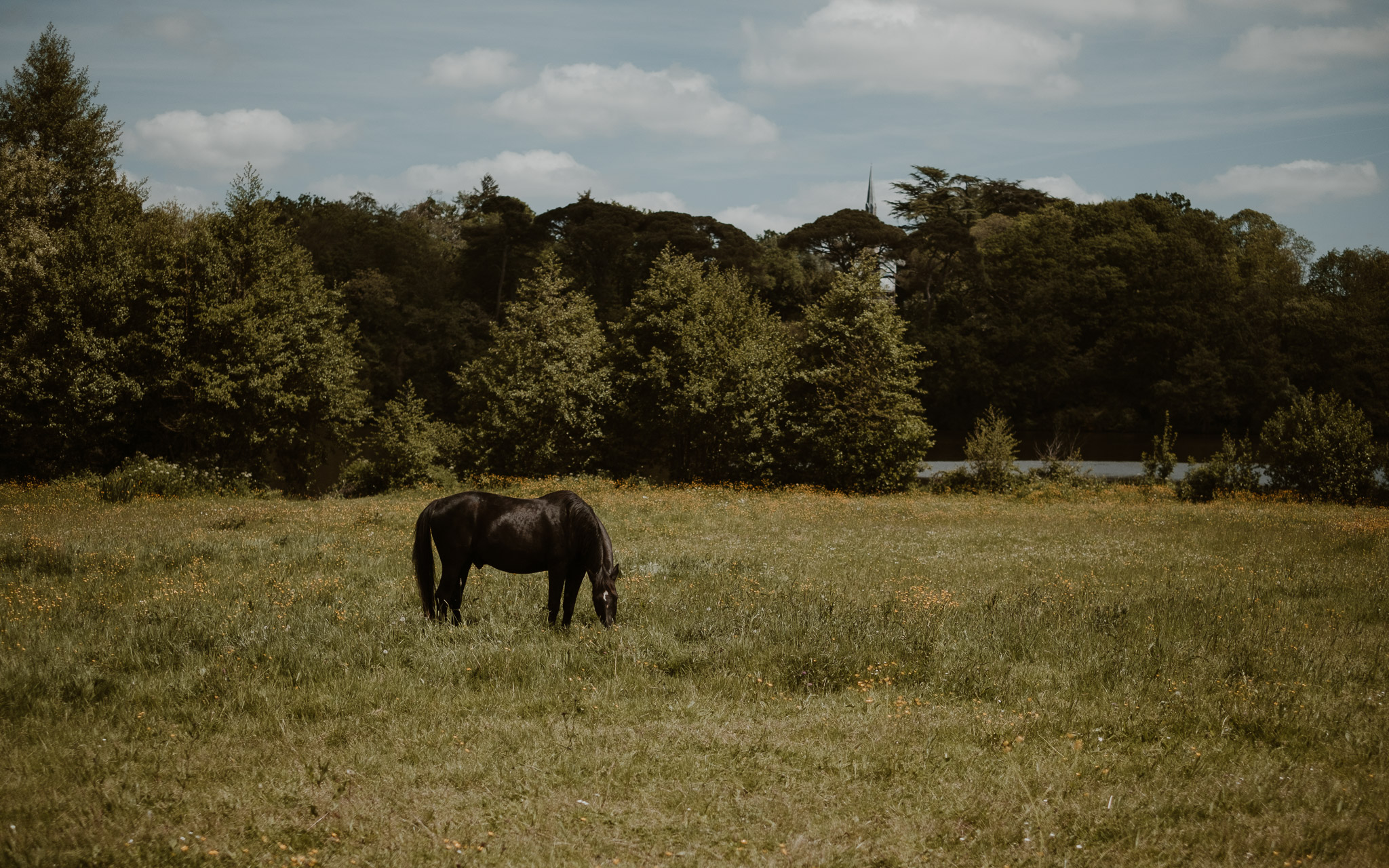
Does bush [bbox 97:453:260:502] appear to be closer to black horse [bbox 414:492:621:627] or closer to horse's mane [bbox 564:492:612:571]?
black horse [bbox 414:492:621:627]

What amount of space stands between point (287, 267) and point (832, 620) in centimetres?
3593

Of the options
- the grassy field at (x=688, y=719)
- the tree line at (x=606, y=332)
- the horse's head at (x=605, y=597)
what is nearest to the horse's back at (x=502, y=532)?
the horse's head at (x=605, y=597)

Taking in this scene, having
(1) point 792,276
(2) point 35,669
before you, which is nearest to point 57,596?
(2) point 35,669

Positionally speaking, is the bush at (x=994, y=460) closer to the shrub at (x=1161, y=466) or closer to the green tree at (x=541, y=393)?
the shrub at (x=1161, y=466)

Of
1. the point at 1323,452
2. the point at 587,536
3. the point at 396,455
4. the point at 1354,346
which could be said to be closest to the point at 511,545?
the point at 587,536

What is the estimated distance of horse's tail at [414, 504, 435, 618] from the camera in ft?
34.3

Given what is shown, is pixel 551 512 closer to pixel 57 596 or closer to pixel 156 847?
pixel 156 847

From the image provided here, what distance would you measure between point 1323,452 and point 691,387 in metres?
24.8

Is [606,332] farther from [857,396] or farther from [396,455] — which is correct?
[857,396]

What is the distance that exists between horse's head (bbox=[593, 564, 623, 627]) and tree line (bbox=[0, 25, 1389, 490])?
2627 centimetres

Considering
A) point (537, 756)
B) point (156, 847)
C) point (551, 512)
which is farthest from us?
point (551, 512)

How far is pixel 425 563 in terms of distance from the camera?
10578 millimetres

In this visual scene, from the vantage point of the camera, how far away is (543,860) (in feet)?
17.1

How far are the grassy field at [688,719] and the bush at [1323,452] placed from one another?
2071cm
